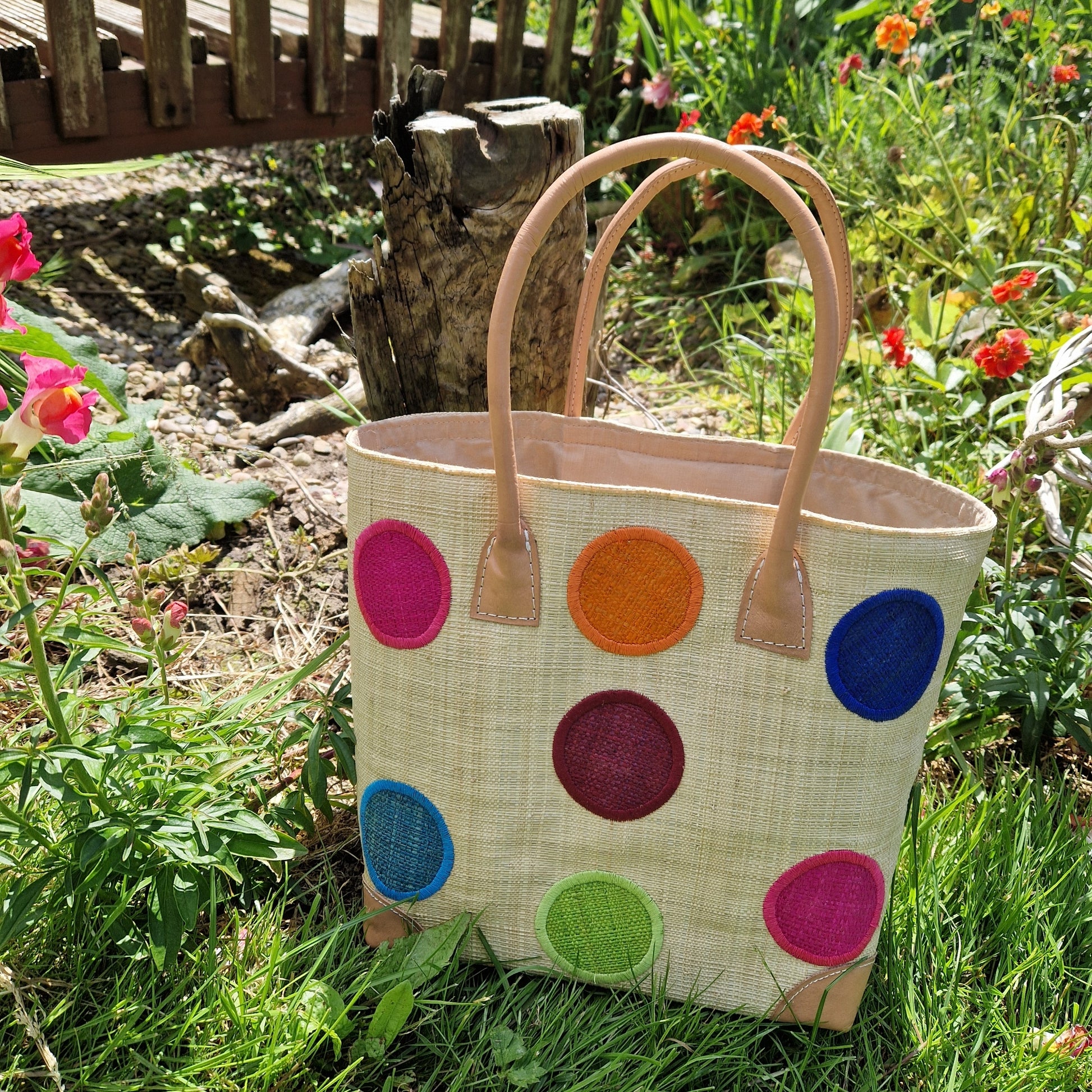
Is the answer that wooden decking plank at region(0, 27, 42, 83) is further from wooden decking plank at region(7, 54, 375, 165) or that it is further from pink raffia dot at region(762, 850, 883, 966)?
pink raffia dot at region(762, 850, 883, 966)

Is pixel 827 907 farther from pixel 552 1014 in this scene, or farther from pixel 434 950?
pixel 434 950

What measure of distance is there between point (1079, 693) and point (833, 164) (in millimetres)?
1961

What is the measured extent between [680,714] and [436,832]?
376mm

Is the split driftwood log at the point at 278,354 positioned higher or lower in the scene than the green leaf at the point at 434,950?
higher

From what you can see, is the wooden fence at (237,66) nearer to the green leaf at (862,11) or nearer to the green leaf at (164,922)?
the green leaf at (862,11)

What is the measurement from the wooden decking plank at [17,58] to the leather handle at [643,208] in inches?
85.2

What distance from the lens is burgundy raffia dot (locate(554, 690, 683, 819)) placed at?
118 cm

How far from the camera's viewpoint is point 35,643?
1.11 metres

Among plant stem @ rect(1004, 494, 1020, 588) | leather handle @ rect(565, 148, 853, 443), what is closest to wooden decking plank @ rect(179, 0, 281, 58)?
leather handle @ rect(565, 148, 853, 443)

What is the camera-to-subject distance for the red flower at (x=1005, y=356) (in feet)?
5.60

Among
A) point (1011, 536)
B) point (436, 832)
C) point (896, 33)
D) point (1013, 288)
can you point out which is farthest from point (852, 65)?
point (436, 832)

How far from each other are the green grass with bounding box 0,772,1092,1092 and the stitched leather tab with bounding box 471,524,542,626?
49 cm

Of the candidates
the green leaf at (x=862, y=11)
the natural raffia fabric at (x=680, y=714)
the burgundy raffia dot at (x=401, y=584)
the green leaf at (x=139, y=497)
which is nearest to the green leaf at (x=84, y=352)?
the green leaf at (x=139, y=497)

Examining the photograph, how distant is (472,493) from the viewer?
3.72ft
